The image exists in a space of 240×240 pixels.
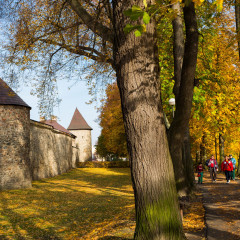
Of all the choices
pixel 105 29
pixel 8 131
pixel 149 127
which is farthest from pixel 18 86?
pixel 8 131

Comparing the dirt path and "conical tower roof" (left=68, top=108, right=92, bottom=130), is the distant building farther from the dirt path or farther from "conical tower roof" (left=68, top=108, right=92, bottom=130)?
"conical tower roof" (left=68, top=108, right=92, bottom=130)

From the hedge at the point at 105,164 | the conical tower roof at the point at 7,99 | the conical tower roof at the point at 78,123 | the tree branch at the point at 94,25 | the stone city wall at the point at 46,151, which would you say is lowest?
the hedge at the point at 105,164

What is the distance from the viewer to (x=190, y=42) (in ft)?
17.0

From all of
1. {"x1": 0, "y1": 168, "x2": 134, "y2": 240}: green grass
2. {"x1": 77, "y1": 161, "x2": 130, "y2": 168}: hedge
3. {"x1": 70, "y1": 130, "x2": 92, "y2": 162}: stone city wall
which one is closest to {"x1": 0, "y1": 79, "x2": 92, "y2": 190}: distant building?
{"x1": 0, "y1": 168, "x2": 134, "y2": 240}: green grass

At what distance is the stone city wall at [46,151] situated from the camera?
1055 inches

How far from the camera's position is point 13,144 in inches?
841

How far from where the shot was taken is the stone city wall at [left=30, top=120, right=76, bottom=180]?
26797 millimetres

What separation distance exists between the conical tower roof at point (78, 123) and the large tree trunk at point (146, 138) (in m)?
54.3

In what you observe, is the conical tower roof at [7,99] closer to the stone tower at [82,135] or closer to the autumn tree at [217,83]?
the autumn tree at [217,83]

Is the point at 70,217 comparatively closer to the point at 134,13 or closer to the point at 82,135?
the point at 134,13

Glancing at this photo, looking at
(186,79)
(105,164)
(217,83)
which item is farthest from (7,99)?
(105,164)

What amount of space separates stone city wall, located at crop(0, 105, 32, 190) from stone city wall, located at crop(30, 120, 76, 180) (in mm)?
4096

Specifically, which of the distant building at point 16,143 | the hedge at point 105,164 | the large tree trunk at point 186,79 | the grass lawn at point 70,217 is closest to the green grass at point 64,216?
the grass lawn at point 70,217

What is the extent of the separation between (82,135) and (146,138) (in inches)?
2141
